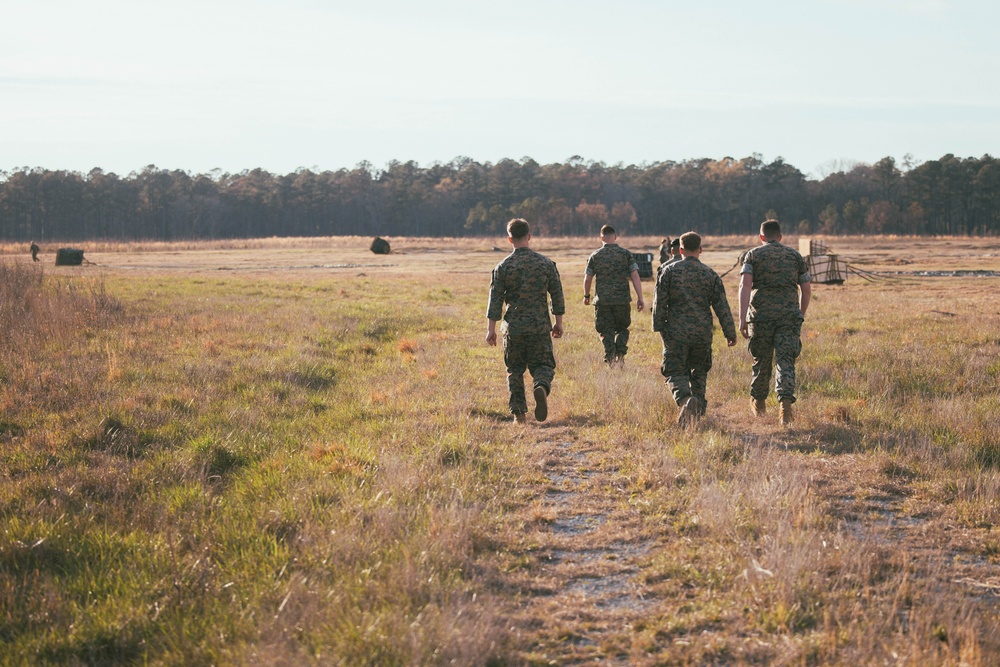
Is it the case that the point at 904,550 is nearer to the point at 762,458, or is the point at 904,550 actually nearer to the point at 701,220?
the point at 762,458

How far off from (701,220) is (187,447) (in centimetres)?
11945

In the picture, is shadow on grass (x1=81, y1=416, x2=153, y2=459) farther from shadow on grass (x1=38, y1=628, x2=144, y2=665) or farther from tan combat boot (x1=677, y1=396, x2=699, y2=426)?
tan combat boot (x1=677, y1=396, x2=699, y2=426)

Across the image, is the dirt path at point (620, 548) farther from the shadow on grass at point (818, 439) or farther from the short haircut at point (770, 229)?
the short haircut at point (770, 229)

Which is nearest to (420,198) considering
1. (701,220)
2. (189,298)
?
(701,220)

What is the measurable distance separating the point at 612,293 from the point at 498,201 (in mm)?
120098

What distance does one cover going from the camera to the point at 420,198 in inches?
5197

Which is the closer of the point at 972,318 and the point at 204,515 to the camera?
the point at 204,515

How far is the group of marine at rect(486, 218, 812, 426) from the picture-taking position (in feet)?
27.8

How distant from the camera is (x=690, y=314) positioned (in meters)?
8.48

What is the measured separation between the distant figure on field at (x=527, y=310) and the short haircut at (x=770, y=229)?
214cm

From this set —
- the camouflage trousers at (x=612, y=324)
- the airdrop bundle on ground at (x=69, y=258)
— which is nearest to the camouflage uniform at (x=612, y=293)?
the camouflage trousers at (x=612, y=324)

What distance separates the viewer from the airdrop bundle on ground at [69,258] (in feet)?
148

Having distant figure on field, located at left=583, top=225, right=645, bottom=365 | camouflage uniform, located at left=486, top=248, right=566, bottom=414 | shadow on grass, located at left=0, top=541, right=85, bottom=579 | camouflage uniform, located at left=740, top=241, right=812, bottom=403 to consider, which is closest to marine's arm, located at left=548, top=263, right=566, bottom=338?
camouflage uniform, located at left=486, top=248, right=566, bottom=414

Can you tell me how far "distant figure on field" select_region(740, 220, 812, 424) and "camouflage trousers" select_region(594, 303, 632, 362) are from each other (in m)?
3.62
